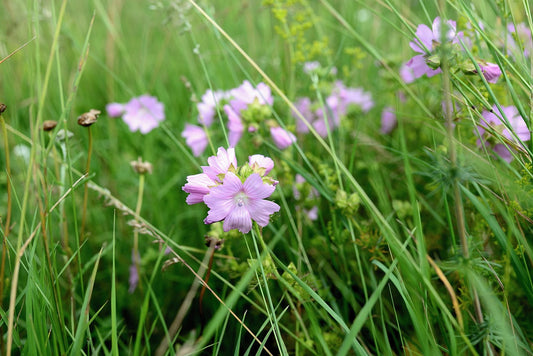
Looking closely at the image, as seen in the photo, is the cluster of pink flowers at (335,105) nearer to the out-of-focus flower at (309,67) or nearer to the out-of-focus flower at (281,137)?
the out-of-focus flower at (309,67)

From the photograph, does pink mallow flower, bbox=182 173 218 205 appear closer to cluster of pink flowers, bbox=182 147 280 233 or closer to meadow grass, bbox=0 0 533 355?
cluster of pink flowers, bbox=182 147 280 233

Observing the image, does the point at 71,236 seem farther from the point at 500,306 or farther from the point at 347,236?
the point at 500,306

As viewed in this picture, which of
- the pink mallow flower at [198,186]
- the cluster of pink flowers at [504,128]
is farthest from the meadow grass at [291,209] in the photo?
the pink mallow flower at [198,186]

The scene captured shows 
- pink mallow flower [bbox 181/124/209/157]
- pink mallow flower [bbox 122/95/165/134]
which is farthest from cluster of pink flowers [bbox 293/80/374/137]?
pink mallow flower [bbox 122/95/165/134]

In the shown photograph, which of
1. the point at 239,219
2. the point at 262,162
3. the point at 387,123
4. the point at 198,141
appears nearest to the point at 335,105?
the point at 387,123

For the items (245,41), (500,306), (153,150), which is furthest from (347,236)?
(245,41)

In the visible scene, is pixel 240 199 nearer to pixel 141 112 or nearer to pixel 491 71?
pixel 491 71
